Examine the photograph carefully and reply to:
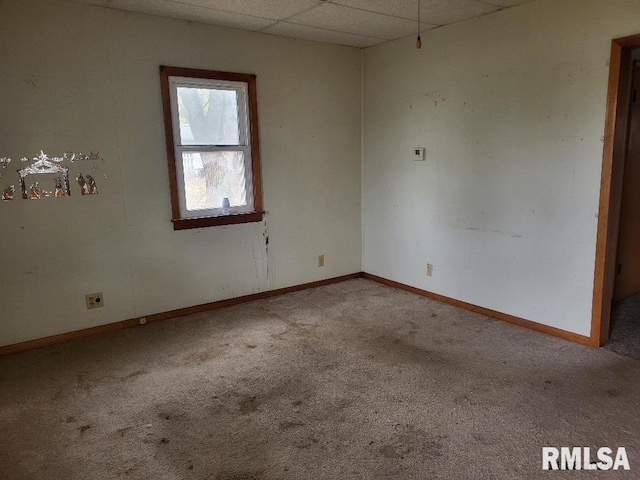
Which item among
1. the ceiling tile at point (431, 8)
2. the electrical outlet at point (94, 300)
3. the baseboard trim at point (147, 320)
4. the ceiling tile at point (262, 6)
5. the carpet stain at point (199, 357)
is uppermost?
the ceiling tile at point (262, 6)

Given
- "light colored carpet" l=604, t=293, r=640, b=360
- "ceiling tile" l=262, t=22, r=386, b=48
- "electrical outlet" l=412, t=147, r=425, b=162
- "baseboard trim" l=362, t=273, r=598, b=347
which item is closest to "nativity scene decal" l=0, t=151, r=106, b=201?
"ceiling tile" l=262, t=22, r=386, b=48

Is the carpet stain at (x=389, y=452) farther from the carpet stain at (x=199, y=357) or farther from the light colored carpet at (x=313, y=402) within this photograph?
the carpet stain at (x=199, y=357)

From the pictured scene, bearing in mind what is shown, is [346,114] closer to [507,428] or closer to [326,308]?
[326,308]

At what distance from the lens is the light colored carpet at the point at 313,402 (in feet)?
6.56

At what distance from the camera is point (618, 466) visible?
1.93 meters

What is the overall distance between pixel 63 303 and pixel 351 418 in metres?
2.34

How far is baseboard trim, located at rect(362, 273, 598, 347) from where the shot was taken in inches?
125

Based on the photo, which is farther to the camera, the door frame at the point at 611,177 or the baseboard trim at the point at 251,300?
the baseboard trim at the point at 251,300

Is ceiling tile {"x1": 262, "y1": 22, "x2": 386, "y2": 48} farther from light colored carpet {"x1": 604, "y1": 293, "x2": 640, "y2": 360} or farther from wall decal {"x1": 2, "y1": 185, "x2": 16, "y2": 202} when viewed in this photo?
light colored carpet {"x1": 604, "y1": 293, "x2": 640, "y2": 360}

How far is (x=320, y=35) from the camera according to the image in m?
4.04

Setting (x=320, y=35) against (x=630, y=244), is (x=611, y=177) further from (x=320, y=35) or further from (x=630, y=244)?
(x=320, y=35)

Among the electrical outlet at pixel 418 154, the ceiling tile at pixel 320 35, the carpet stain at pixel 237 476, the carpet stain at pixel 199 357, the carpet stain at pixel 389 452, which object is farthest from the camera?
the electrical outlet at pixel 418 154

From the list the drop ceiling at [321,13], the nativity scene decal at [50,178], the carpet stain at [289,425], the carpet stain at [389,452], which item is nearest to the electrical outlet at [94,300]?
the nativity scene decal at [50,178]

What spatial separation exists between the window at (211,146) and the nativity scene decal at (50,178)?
1.96ft
